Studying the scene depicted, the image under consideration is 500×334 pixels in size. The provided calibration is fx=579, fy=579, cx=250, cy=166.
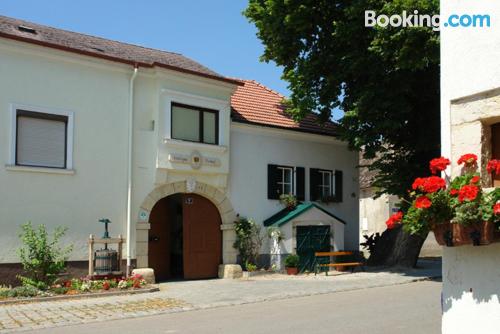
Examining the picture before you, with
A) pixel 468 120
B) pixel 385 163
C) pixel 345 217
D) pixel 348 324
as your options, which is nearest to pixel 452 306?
pixel 468 120

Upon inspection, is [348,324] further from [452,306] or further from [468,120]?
[468,120]

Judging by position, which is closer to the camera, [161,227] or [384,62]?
[384,62]

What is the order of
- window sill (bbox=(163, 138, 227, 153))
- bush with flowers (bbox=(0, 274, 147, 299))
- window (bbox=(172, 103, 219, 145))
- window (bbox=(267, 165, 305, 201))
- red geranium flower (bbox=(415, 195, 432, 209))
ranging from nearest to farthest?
red geranium flower (bbox=(415, 195, 432, 209)) → bush with flowers (bbox=(0, 274, 147, 299)) → window sill (bbox=(163, 138, 227, 153)) → window (bbox=(172, 103, 219, 145)) → window (bbox=(267, 165, 305, 201))

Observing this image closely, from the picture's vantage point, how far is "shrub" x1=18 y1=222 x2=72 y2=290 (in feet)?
42.3

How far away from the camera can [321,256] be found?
18031 mm

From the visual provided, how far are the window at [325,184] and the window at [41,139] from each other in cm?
881

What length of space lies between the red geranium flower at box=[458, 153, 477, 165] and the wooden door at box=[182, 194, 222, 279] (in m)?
12.0

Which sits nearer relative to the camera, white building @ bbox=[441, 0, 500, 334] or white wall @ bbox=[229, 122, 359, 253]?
white building @ bbox=[441, 0, 500, 334]

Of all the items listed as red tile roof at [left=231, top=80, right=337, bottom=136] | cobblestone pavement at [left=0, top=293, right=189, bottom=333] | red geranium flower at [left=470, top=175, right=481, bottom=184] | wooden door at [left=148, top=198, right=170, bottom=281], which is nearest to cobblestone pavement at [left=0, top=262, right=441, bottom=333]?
cobblestone pavement at [left=0, top=293, right=189, bottom=333]

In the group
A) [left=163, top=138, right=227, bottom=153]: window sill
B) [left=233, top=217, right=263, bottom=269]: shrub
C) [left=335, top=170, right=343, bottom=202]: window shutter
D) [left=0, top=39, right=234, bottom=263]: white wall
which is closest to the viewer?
[left=0, top=39, right=234, bottom=263]: white wall

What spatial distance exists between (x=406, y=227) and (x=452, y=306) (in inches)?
33.4

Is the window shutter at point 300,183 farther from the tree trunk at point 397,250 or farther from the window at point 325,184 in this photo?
the tree trunk at point 397,250

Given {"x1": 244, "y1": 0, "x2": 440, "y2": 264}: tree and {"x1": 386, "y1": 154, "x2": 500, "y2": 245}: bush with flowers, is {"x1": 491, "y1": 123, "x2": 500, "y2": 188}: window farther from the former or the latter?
{"x1": 244, "y1": 0, "x2": 440, "y2": 264}: tree

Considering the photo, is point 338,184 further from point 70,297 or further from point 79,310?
point 79,310
